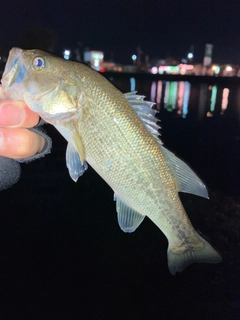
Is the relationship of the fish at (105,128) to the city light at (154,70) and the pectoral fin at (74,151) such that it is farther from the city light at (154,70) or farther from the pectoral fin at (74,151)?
the city light at (154,70)

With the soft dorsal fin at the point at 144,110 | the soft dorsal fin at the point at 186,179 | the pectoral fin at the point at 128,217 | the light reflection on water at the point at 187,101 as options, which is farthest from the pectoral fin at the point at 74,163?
the light reflection on water at the point at 187,101

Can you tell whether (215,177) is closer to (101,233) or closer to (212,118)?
(101,233)

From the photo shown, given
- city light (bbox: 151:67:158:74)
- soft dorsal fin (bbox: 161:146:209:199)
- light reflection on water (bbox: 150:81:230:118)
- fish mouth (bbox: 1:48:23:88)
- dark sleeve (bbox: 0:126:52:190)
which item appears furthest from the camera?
city light (bbox: 151:67:158:74)

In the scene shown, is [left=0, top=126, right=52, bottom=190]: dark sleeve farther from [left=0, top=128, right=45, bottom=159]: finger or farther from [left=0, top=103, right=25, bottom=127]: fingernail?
[left=0, top=103, right=25, bottom=127]: fingernail

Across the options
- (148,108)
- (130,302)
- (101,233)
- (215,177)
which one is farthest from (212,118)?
(148,108)

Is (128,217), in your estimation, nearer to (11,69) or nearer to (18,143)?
(18,143)

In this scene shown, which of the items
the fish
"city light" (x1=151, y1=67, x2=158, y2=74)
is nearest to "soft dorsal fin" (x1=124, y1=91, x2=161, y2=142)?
the fish

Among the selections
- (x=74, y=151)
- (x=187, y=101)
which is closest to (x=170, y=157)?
(x=74, y=151)
